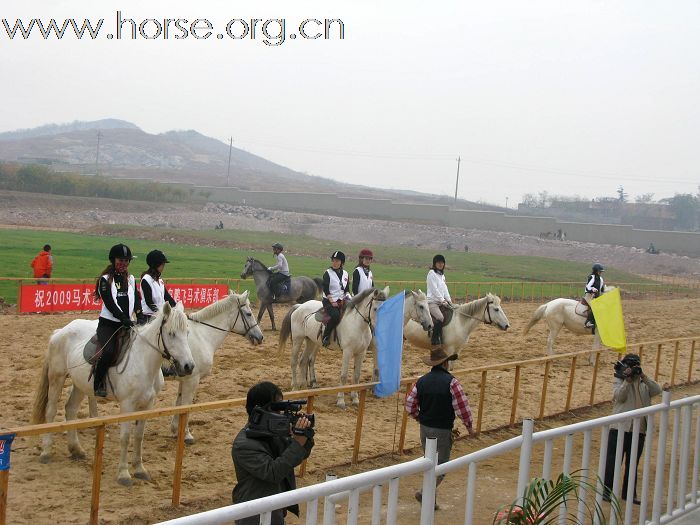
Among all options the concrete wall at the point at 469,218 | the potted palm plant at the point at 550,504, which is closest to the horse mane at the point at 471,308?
the potted palm plant at the point at 550,504

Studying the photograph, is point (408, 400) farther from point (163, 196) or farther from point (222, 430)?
point (163, 196)

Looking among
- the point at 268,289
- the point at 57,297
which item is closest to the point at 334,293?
the point at 268,289

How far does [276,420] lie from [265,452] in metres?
0.21

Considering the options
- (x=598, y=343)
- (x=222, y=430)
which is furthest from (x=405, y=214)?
(x=222, y=430)

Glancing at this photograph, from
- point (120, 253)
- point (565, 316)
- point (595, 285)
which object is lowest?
point (565, 316)

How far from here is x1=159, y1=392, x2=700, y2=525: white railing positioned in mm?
3621

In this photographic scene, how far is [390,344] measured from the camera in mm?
9547

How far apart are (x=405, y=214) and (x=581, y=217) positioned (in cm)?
5551

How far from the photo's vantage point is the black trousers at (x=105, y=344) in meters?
8.84

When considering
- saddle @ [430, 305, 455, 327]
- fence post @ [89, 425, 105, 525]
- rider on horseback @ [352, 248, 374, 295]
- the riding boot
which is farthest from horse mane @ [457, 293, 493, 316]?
fence post @ [89, 425, 105, 525]

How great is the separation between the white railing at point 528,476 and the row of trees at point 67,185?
86.8 metres

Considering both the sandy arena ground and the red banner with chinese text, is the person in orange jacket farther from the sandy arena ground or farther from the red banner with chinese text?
the sandy arena ground

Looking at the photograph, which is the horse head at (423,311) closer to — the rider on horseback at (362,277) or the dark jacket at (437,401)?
the rider on horseback at (362,277)

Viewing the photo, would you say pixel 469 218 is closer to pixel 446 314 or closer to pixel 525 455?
pixel 446 314
